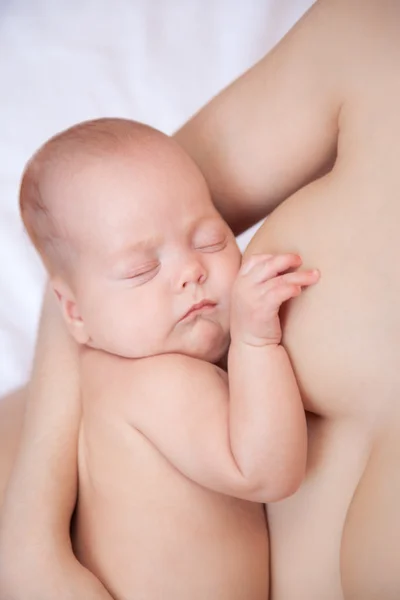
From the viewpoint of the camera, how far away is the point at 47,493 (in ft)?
3.34

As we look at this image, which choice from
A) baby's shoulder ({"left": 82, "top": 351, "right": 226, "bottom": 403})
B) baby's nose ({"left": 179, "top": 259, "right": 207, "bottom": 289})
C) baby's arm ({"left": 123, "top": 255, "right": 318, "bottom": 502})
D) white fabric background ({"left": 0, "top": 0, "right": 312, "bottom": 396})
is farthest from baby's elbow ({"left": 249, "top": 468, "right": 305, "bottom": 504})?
white fabric background ({"left": 0, "top": 0, "right": 312, "bottom": 396})

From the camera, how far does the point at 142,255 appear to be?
3.13ft

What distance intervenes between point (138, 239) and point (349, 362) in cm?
26

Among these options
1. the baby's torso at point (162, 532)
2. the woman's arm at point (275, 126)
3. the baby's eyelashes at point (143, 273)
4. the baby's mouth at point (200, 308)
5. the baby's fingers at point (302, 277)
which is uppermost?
the woman's arm at point (275, 126)

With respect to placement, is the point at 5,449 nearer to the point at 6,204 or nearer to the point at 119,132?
the point at 119,132

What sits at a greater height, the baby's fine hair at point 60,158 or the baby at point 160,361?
the baby's fine hair at point 60,158

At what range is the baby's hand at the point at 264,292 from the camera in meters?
0.86

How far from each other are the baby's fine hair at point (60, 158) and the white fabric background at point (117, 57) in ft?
2.29

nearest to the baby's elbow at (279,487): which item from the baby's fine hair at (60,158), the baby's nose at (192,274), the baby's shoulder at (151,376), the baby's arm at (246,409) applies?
the baby's arm at (246,409)

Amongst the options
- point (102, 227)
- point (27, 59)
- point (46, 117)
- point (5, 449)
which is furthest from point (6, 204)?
point (102, 227)

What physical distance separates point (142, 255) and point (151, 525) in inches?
11.3

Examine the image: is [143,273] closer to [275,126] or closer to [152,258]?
[152,258]

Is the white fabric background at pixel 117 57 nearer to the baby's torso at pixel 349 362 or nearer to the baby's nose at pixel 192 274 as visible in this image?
the baby's nose at pixel 192 274

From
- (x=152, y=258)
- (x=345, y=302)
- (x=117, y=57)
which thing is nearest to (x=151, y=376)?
(x=152, y=258)
